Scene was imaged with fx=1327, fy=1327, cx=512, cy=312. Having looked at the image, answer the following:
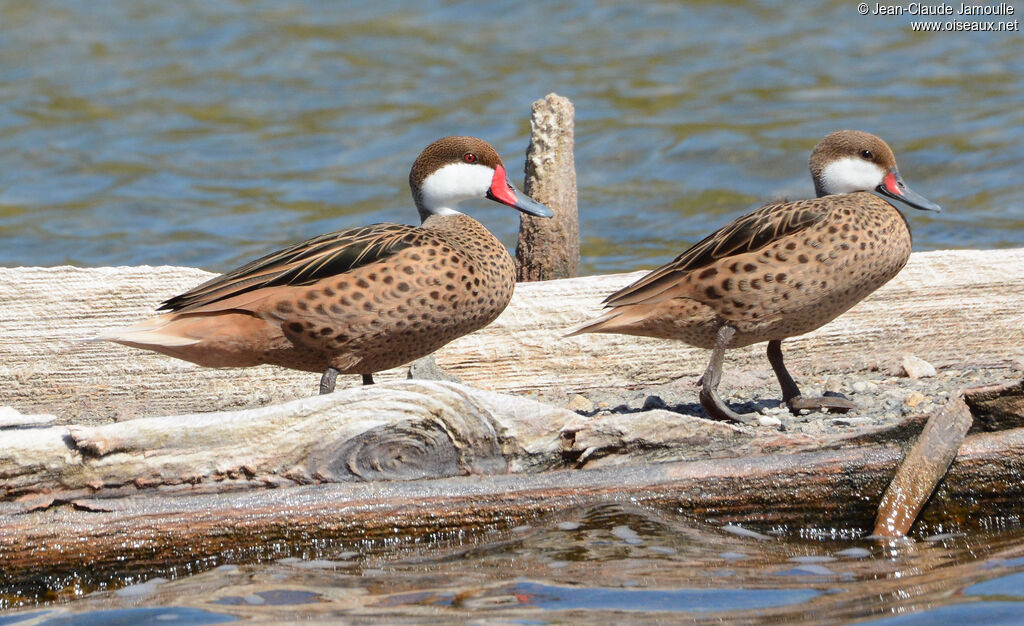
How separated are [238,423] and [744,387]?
2537mm

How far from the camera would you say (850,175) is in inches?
201

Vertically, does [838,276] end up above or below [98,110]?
below

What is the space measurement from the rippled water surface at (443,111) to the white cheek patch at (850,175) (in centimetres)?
427

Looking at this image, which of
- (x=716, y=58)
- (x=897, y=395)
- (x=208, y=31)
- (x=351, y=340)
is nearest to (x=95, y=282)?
(x=351, y=340)

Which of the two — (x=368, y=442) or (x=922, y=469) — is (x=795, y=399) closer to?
(x=922, y=469)

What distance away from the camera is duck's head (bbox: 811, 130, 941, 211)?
509 cm

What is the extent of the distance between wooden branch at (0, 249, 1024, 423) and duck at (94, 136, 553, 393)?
28.6 inches

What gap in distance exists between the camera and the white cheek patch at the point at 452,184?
17.0ft

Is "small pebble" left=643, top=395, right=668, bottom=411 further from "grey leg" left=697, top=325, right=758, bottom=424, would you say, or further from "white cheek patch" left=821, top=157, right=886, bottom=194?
"white cheek patch" left=821, top=157, right=886, bottom=194

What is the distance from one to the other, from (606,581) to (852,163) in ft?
7.77

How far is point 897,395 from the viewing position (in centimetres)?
487

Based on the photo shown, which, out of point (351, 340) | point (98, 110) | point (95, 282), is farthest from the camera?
point (98, 110)

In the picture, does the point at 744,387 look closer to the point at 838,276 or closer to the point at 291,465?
the point at 838,276

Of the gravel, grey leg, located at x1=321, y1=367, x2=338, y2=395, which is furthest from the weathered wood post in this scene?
grey leg, located at x1=321, y1=367, x2=338, y2=395
